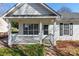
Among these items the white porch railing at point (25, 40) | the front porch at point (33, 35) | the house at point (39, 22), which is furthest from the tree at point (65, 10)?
the white porch railing at point (25, 40)

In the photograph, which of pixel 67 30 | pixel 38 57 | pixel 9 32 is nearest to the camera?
pixel 38 57

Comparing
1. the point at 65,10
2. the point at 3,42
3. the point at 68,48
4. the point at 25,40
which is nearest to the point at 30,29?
the point at 25,40

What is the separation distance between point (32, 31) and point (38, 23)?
1.98 ft

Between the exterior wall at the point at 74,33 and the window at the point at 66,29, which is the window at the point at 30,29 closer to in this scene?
the exterior wall at the point at 74,33

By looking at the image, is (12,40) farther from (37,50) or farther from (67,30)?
(67,30)

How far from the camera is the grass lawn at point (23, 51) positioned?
56.4ft

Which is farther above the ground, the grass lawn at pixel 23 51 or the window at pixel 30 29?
the window at pixel 30 29

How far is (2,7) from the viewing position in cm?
1806

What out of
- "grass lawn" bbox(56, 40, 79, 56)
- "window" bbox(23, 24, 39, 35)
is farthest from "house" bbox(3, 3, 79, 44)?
"grass lawn" bbox(56, 40, 79, 56)

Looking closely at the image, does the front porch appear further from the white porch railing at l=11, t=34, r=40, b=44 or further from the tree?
the tree

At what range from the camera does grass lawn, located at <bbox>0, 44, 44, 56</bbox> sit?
56.4 feet

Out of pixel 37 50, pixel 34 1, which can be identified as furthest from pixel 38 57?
pixel 34 1

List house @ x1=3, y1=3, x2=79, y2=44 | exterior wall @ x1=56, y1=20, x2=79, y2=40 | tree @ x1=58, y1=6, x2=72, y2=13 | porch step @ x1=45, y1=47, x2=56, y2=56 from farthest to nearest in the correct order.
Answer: exterior wall @ x1=56, y1=20, x2=79, y2=40 < tree @ x1=58, y1=6, x2=72, y2=13 < house @ x1=3, y1=3, x2=79, y2=44 < porch step @ x1=45, y1=47, x2=56, y2=56

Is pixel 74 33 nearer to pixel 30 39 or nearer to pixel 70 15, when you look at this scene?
pixel 70 15
